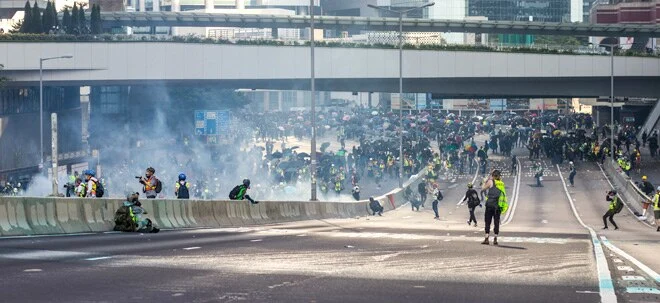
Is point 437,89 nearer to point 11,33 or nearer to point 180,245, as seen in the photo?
point 11,33

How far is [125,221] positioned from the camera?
28.1 metres

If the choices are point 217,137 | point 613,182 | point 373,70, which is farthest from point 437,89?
point 217,137

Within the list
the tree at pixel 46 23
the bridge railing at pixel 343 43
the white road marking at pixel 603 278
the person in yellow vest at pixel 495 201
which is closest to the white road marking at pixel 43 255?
the white road marking at pixel 603 278

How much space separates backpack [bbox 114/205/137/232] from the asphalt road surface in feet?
3.11

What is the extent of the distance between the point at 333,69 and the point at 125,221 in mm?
56402

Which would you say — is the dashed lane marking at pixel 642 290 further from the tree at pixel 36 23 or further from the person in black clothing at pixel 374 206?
the tree at pixel 36 23

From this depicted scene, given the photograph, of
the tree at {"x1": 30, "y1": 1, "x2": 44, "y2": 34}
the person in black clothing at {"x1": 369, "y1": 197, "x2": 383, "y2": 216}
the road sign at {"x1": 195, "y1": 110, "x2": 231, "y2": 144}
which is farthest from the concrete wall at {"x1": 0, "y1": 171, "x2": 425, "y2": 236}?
the road sign at {"x1": 195, "y1": 110, "x2": 231, "y2": 144}

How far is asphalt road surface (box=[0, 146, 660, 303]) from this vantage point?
15.0m

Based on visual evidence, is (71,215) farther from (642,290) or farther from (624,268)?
(642,290)

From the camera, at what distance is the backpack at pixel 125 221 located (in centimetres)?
2806

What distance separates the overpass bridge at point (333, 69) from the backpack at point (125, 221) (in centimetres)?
5018

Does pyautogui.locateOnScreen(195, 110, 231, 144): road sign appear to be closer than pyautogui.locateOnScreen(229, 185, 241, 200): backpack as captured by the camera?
No

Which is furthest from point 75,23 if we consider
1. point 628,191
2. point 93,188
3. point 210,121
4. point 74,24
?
point 93,188

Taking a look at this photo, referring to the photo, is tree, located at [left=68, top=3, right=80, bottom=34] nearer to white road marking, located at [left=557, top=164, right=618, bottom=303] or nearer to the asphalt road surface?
the asphalt road surface
